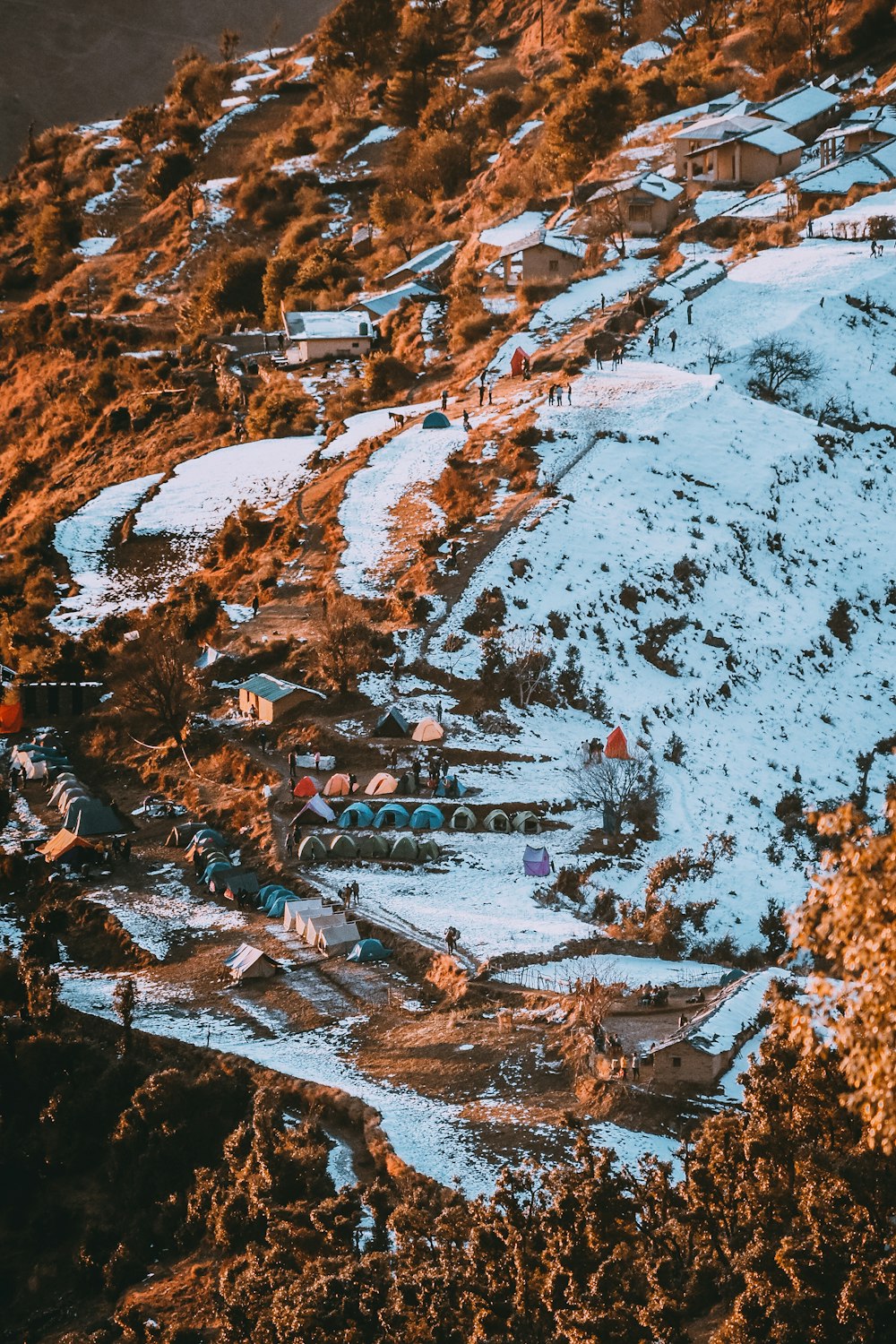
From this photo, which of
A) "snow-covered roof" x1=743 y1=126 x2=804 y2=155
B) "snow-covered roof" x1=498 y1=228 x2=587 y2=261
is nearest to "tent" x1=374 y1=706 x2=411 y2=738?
"snow-covered roof" x1=498 y1=228 x2=587 y2=261

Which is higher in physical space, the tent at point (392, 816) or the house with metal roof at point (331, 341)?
the house with metal roof at point (331, 341)

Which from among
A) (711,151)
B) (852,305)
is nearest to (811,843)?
(852,305)

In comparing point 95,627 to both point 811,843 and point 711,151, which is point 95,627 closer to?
point 811,843

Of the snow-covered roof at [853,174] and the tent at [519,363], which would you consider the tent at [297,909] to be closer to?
the tent at [519,363]

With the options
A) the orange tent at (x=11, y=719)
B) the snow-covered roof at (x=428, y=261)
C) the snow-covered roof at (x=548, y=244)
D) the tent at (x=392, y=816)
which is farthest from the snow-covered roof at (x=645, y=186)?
the tent at (x=392, y=816)

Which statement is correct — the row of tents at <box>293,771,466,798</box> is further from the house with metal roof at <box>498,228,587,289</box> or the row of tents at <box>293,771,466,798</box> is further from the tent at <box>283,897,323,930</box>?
the house with metal roof at <box>498,228,587,289</box>
